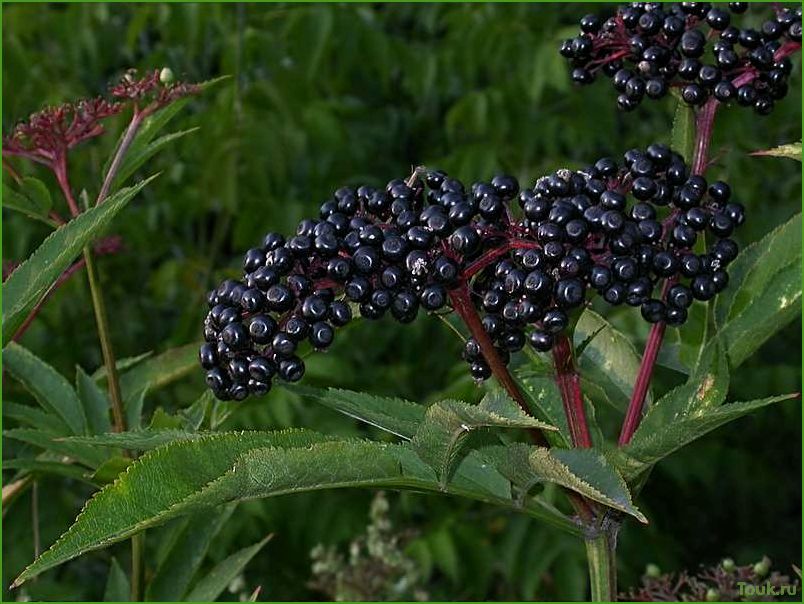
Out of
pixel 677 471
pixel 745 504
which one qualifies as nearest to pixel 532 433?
pixel 677 471

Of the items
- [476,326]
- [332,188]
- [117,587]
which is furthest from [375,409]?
[332,188]

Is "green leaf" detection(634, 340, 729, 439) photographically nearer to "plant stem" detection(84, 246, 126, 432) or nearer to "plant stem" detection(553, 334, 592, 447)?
"plant stem" detection(553, 334, 592, 447)

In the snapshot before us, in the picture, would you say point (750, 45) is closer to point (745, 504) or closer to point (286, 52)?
point (286, 52)

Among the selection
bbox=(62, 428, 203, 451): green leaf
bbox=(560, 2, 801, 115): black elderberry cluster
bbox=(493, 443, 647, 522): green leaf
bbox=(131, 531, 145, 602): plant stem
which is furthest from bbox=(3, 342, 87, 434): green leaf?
bbox=(560, 2, 801, 115): black elderberry cluster

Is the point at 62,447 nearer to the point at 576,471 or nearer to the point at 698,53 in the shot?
the point at 576,471

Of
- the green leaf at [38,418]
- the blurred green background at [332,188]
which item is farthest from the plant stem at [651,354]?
the blurred green background at [332,188]

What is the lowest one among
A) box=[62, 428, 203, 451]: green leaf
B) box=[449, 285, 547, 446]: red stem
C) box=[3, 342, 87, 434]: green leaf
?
box=[62, 428, 203, 451]: green leaf
